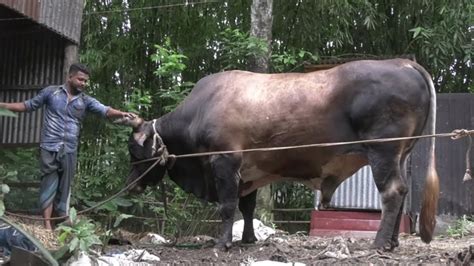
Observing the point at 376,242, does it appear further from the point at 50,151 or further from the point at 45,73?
the point at 45,73

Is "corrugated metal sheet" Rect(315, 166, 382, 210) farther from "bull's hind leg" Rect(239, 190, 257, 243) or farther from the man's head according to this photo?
the man's head

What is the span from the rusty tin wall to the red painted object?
3.53 m

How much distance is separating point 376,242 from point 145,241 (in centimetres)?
240

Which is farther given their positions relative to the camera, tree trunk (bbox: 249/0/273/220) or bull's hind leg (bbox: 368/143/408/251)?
tree trunk (bbox: 249/0/273/220)

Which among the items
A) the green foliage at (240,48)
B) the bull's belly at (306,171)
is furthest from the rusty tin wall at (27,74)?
the bull's belly at (306,171)

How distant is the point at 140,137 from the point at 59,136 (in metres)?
0.85

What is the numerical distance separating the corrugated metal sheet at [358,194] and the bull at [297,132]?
8.33ft

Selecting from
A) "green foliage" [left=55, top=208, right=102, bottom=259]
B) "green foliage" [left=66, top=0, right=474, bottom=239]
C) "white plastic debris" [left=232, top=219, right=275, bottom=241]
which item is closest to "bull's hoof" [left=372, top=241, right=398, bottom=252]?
"white plastic debris" [left=232, top=219, right=275, bottom=241]

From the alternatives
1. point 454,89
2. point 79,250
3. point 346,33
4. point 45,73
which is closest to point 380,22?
point 346,33

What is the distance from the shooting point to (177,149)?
689 centimetres

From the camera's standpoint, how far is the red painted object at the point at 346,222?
8797 millimetres

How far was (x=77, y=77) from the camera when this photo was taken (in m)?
6.35

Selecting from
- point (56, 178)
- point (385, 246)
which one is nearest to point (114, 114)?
point (56, 178)

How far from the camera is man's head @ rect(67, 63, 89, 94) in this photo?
634cm
